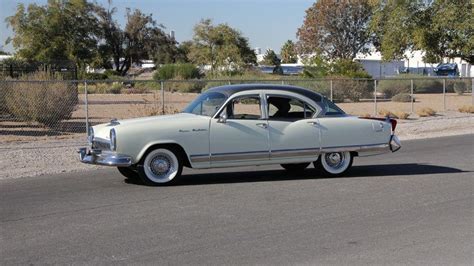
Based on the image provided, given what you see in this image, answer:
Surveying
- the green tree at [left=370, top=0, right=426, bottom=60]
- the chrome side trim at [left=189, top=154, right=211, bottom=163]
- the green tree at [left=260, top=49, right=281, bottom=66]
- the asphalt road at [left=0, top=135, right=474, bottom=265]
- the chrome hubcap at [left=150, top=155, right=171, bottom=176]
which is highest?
the green tree at [left=260, top=49, right=281, bottom=66]

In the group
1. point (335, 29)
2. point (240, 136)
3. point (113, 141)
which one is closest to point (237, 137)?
point (240, 136)

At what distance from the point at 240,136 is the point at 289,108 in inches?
44.6

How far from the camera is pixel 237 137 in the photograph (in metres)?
10.7

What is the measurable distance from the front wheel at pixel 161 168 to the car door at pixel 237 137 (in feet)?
1.99

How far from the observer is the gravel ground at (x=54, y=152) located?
13277 mm

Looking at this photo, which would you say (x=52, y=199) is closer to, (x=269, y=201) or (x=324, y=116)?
(x=269, y=201)

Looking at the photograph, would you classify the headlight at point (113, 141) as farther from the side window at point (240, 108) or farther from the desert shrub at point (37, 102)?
the desert shrub at point (37, 102)

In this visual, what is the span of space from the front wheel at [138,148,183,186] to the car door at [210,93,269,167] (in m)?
0.61

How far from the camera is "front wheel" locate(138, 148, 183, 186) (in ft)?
34.2

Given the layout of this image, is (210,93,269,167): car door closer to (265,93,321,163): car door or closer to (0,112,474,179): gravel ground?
(265,93,321,163): car door

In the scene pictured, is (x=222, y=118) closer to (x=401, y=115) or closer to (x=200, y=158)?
(x=200, y=158)

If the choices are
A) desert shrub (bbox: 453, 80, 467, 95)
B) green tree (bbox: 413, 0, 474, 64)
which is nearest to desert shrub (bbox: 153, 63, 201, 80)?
desert shrub (bbox: 453, 80, 467, 95)

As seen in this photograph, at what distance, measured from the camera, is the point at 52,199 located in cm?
958

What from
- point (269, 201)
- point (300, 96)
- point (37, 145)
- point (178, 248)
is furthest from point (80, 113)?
point (178, 248)
